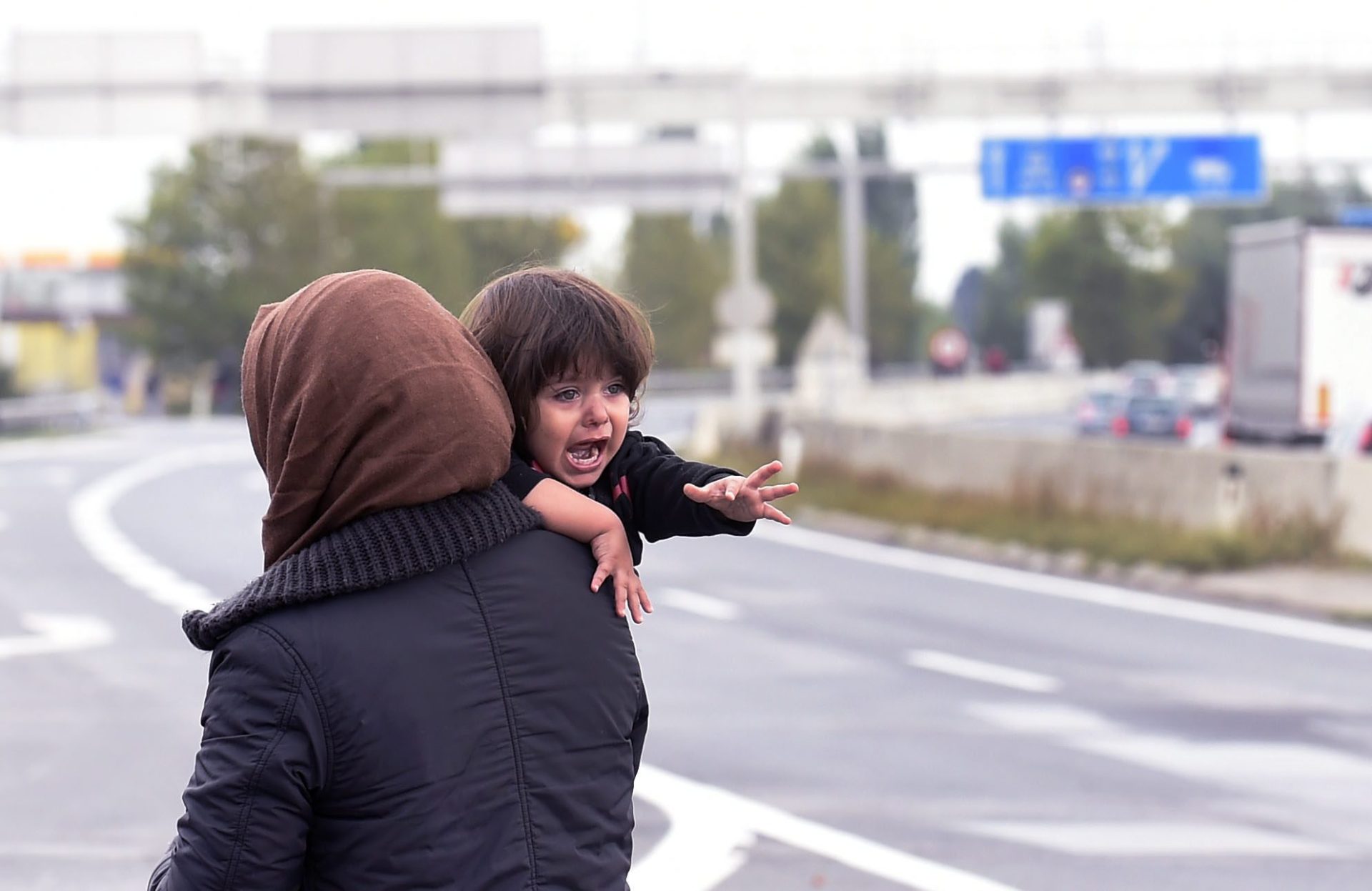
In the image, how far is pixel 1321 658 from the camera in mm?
11898

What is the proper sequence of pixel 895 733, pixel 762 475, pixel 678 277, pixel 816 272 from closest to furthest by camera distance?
pixel 762 475, pixel 895 733, pixel 678 277, pixel 816 272

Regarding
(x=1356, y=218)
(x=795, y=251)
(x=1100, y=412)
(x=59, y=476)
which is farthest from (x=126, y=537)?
(x=795, y=251)

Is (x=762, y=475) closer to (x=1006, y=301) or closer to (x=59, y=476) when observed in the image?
(x=59, y=476)

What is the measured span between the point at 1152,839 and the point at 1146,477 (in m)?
11.3

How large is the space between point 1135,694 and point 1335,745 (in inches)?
62.8

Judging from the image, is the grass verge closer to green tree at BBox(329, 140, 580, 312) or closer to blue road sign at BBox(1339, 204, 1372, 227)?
blue road sign at BBox(1339, 204, 1372, 227)

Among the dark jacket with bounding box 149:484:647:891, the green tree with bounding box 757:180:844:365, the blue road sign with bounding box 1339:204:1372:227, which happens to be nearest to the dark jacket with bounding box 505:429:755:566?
the dark jacket with bounding box 149:484:647:891

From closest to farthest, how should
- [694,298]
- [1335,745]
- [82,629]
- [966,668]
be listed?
[1335,745]
[966,668]
[82,629]
[694,298]

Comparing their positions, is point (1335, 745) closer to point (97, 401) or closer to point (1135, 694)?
point (1135, 694)

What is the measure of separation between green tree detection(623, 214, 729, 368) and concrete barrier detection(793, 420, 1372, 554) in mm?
72184

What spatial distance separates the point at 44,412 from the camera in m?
51.2

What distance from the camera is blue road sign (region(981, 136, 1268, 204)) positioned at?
43500mm

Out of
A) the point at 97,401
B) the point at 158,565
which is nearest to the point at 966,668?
the point at 158,565

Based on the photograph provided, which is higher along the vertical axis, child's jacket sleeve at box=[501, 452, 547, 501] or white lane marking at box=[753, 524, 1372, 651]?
child's jacket sleeve at box=[501, 452, 547, 501]
